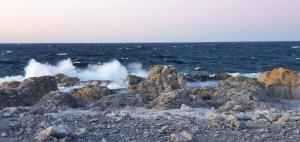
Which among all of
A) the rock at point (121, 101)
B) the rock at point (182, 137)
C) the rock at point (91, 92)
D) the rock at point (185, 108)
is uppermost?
the rock at point (182, 137)

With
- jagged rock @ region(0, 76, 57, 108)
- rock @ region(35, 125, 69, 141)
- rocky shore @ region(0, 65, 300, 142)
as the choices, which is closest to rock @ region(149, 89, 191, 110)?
rocky shore @ region(0, 65, 300, 142)

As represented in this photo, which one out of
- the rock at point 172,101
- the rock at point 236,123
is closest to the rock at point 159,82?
the rock at point 172,101

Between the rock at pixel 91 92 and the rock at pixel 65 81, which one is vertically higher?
the rock at pixel 91 92

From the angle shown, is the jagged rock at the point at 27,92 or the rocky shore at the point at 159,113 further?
the jagged rock at the point at 27,92

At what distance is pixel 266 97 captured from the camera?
14.9 metres

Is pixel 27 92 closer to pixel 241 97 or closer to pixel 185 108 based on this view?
pixel 185 108

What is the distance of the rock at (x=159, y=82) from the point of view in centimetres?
1609

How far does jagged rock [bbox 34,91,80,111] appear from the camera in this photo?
1298 centimetres

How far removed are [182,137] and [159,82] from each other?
27.8 ft

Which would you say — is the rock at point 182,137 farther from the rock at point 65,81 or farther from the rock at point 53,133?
the rock at point 65,81

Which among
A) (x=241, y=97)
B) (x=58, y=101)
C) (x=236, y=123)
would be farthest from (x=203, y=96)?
(x=236, y=123)

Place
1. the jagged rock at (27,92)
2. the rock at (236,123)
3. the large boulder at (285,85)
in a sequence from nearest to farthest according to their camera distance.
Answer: the rock at (236,123)
the jagged rock at (27,92)
the large boulder at (285,85)

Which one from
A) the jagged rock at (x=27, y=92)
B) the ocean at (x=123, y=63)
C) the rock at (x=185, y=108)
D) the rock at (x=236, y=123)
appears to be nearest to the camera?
the rock at (x=236, y=123)

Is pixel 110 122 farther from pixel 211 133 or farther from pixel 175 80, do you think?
pixel 175 80
